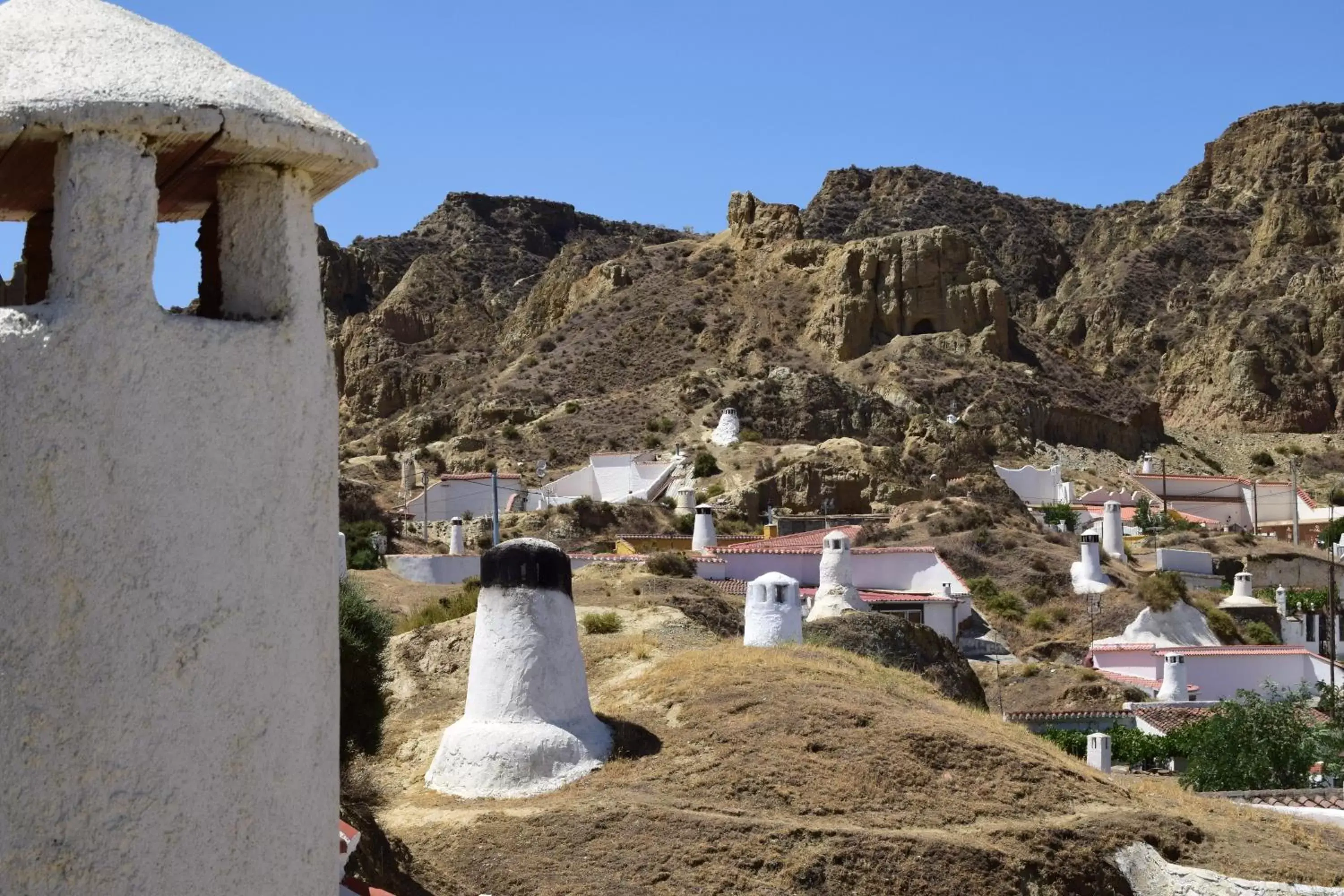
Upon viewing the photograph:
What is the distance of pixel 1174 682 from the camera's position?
3434 centimetres

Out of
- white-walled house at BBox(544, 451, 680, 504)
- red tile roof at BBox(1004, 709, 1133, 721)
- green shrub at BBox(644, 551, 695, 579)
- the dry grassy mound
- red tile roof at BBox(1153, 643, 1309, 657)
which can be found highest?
white-walled house at BBox(544, 451, 680, 504)

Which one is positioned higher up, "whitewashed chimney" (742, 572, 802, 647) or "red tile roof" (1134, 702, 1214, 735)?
Answer: "whitewashed chimney" (742, 572, 802, 647)

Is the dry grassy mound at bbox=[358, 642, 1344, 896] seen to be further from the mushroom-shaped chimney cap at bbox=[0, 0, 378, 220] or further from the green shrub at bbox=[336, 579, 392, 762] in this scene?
the mushroom-shaped chimney cap at bbox=[0, 0, 378, 220]

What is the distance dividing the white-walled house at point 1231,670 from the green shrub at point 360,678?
71.6ft

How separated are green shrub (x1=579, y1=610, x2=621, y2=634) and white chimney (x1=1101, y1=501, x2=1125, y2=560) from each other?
2904 centimetres

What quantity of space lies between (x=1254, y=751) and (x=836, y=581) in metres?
7.06

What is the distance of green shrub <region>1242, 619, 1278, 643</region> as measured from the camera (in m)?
43.5

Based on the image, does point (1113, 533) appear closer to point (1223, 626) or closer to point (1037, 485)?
point (1223, 626)

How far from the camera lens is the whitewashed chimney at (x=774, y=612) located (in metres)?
23.0

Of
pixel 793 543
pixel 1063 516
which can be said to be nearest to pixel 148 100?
pixel 793 543

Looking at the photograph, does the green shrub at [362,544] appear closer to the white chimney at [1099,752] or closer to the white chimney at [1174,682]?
Answer: the white chimney at [1099,752]

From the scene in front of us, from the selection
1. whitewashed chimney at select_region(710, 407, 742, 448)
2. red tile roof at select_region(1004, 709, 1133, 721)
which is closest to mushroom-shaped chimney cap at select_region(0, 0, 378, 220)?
red tile roof at select_region(1004, 709, 1133, 721)

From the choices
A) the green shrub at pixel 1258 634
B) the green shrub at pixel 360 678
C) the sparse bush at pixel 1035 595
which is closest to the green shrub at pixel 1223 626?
the green shrub at pixel 1258 634

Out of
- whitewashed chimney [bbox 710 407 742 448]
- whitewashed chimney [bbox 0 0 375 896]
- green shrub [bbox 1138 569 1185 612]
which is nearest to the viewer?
whitewashed chimney [bbox 0 0 375 896]
